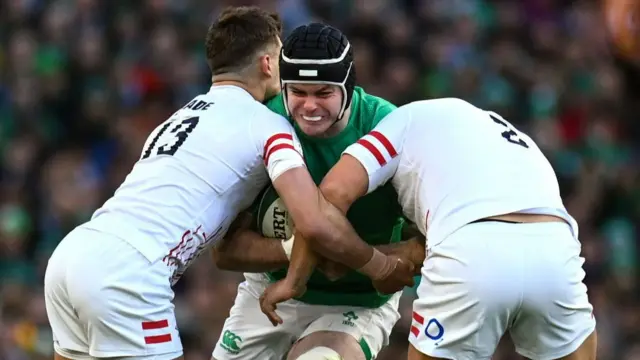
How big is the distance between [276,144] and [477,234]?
3.35 feet

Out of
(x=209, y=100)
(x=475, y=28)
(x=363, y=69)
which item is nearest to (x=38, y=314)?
(x=363, y=69)

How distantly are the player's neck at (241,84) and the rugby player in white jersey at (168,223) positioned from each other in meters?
0.07

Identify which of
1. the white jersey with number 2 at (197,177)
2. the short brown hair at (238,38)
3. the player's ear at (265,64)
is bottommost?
the white jersey with number 2 at (197,177)

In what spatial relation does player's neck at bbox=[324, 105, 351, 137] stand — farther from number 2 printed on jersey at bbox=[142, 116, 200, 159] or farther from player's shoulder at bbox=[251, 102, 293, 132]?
number 2 printed on jersey at bbox=[142, 116, 200, 159]

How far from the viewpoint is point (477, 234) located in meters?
4.50

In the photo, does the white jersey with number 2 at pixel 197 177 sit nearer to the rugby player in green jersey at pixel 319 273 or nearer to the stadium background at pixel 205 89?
the rugby player in green jersey at pixel 319 273

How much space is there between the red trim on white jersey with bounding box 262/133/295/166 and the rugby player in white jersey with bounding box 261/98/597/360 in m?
0.24

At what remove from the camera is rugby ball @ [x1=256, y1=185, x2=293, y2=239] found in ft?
17.4

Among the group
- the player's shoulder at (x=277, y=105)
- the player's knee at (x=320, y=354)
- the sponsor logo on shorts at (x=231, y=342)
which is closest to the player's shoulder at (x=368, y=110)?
the player's shoulder at (x=277, y=105)

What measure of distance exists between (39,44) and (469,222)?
26.7 ft

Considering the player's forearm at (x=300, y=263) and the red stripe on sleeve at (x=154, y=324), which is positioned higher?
the player's forearm at (x=300, y=263)

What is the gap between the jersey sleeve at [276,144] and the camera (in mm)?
4867

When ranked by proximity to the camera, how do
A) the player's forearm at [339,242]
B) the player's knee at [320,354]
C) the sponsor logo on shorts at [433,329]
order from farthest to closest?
the player's knee at [320,354] → the player's forearm at [339,242] → the sponsor logo on shorts at [433,329]

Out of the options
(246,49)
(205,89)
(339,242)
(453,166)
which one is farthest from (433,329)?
(205,89)
